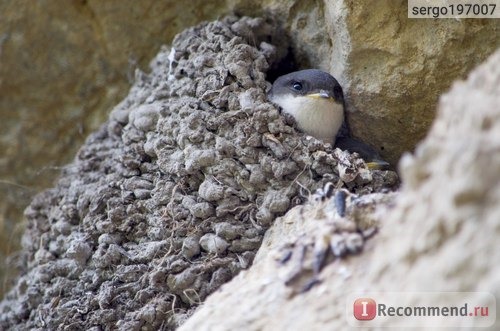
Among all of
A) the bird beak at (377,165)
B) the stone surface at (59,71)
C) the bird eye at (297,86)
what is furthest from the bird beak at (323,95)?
the stone surface at (59,71)

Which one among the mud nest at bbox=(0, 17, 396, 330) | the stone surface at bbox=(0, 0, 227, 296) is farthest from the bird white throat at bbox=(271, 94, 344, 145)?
the stone surface at bbox=(0, 0, 227, 296)

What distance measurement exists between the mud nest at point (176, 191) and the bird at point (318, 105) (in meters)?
0.11

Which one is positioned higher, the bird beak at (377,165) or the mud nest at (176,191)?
the mud nest at (176,191)

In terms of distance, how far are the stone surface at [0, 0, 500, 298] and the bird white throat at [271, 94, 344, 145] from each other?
89mm

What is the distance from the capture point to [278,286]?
2.63 m

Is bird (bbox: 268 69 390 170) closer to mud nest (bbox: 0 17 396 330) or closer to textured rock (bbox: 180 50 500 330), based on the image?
mud nest (bbox: 0 17 396 330)

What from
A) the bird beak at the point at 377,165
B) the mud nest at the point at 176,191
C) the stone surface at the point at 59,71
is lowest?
the bird beak at the point at 377,165

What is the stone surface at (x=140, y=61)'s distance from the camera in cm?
377

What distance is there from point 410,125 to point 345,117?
287mm

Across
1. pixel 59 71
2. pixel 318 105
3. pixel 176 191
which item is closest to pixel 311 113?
pixel 318 105

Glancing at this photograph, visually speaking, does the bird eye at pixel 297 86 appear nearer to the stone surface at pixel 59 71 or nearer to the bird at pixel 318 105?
the bird at pixel 318 105

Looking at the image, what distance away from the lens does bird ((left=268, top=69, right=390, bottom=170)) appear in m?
3.96

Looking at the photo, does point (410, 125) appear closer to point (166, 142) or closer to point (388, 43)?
point (388, 43)

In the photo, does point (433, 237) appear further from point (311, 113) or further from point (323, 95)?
point (311, 113)
